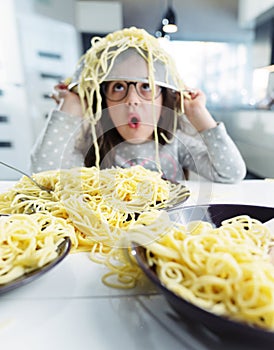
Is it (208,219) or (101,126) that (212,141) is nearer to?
(101,126)

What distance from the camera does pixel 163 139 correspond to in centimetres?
82

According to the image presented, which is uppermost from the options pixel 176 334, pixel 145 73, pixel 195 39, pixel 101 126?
pixel 195 39

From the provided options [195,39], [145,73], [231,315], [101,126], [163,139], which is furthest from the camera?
[195,39]

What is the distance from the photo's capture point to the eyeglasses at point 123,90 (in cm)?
61

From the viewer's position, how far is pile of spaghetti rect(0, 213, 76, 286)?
23 cm

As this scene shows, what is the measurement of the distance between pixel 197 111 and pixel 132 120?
0.66 ft

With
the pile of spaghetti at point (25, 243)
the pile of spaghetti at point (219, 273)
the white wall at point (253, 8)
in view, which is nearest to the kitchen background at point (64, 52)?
the white wall at point (253, 8)

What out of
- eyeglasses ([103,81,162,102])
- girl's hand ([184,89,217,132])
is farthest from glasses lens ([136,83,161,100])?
girl's hand ([184,89,217,132])

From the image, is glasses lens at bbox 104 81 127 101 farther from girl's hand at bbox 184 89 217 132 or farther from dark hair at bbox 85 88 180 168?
girl's hand at bbox 184 89 217 132

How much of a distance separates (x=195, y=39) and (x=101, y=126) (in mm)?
3380

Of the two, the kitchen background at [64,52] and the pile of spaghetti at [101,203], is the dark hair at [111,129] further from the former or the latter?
the kitchen background at [64,52]

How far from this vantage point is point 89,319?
0.22 m

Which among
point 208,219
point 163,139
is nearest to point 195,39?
point 163,139

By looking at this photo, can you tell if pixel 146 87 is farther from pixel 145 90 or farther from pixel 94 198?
pixel 94 198
